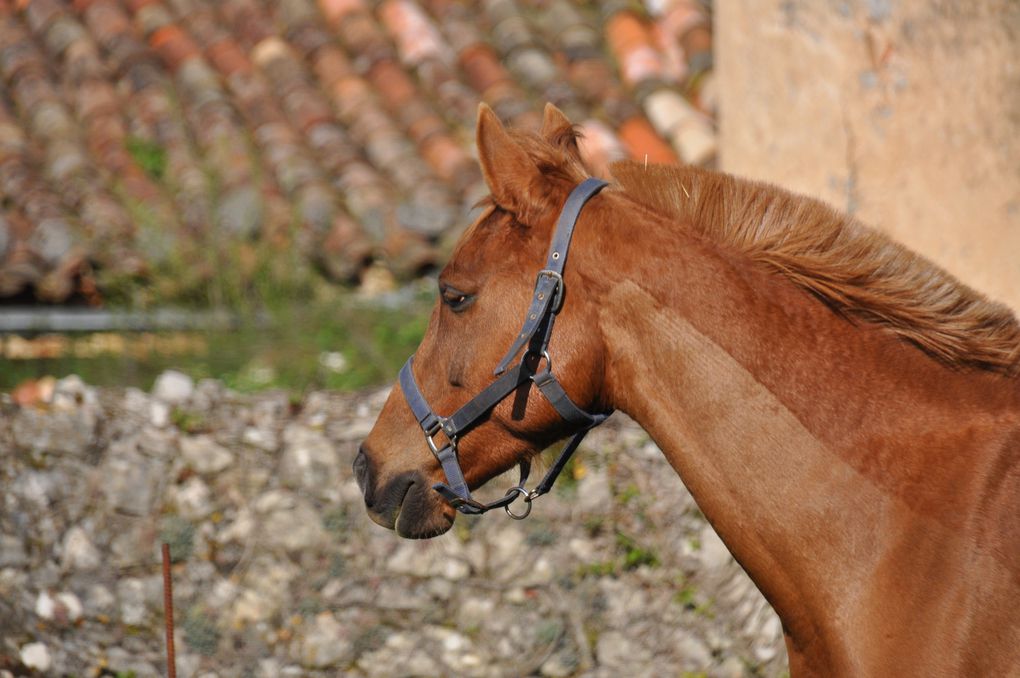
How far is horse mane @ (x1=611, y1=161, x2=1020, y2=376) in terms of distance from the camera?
8.05 ft

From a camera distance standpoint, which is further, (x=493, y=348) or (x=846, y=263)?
(x=493, y=348)

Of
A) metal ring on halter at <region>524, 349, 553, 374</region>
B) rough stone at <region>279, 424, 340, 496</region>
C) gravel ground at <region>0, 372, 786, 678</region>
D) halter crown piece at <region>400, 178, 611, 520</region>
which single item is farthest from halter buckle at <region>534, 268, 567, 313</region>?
rough stone at <region>279, 424, 340, 496</region>

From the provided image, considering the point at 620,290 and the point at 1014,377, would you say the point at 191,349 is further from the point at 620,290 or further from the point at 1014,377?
the point at 1014,377

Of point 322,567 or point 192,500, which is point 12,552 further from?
point 322,567

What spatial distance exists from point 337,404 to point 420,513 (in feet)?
7.25

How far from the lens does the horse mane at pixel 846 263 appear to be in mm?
2455

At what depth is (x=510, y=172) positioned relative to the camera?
2.67 meters

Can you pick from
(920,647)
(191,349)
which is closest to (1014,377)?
(920,647)

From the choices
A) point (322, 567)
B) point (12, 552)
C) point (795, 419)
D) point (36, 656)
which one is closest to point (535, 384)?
point (795, 419)

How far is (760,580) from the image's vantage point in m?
2.55

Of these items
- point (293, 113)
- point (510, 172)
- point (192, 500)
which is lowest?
point (192, 500)

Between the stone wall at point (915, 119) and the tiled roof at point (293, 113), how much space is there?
1.54 metres

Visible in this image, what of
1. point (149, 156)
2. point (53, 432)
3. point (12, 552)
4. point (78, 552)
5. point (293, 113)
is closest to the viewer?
point (12, 552)

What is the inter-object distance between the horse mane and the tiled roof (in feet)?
11.2
